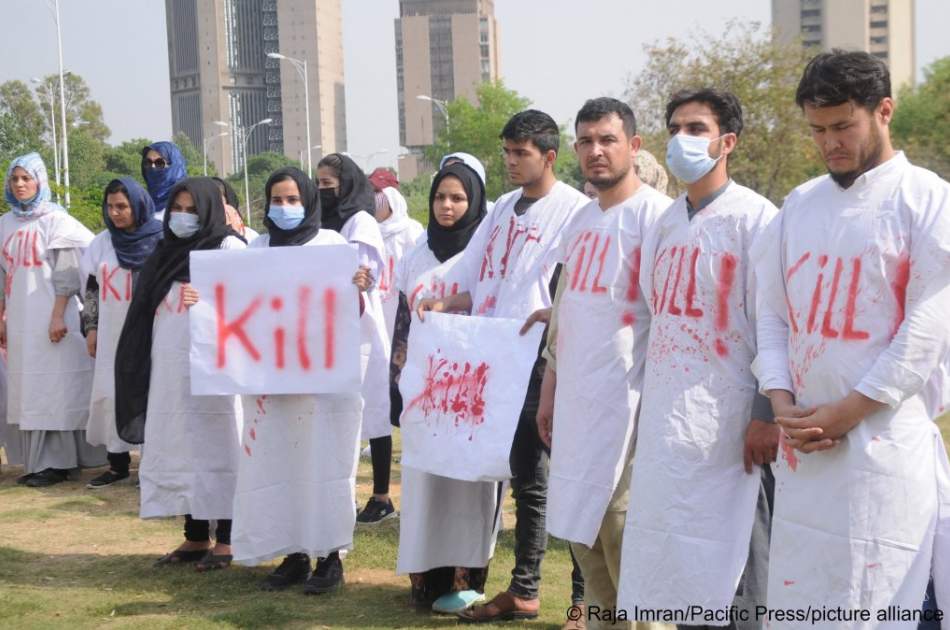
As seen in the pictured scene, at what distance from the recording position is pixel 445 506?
5320 mm

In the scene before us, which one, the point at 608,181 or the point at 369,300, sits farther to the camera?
the point at 369,300

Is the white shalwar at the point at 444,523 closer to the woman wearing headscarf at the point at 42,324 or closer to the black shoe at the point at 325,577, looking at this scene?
the black shoe at the point at 325,577

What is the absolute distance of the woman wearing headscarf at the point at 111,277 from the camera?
25.2 feet

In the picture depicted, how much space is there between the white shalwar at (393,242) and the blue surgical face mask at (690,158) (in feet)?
16.0

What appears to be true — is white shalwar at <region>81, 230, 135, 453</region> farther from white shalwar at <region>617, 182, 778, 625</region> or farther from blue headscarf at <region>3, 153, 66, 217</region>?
white shalwar at <region>617, 182, 778, 625</region>

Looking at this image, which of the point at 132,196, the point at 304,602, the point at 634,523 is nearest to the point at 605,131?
the point at 634,523

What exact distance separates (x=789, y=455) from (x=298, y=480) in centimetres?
287

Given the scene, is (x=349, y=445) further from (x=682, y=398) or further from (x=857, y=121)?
(x=857, y=121)

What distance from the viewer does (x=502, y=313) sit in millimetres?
5012

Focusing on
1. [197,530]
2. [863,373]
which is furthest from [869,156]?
[197,530]

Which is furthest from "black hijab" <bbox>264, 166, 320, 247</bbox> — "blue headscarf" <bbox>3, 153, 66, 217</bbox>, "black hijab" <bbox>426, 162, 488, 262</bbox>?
"blue headscarf" <bbox>3, 153, 66, 217</bbox>

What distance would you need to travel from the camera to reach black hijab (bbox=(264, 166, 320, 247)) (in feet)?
19.2

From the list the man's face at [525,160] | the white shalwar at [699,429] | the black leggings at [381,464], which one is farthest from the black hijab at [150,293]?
the white shalwar at [699,429]

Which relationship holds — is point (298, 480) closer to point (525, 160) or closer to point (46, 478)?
point (525, 160)
